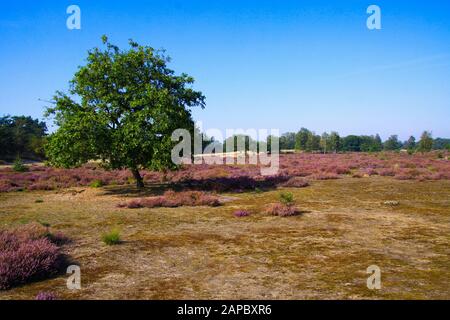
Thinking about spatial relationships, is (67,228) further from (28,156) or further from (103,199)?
(28,156)

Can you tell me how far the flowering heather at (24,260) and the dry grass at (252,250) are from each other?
1.16ft

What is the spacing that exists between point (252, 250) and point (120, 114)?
15631mm

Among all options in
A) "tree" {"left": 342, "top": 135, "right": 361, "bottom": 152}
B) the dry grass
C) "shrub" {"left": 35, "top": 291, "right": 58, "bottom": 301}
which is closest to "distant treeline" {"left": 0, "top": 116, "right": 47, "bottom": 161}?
the dry grass

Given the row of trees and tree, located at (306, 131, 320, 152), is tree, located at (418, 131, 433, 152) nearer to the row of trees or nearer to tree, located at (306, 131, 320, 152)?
the row of trees

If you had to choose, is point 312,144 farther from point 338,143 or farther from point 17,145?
point 17,145

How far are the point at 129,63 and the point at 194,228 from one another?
46.8ft

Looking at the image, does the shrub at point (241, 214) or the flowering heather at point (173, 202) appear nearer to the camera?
the shrub at point (241, 214)

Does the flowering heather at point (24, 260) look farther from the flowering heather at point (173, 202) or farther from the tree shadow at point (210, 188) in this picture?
the tree shadow at point (210, 188)

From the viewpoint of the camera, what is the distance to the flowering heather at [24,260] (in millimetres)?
6809

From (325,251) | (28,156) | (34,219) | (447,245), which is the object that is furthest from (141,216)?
(28,156)

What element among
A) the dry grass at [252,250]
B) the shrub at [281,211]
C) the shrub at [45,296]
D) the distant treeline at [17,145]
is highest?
the distant treeline at [17,145]

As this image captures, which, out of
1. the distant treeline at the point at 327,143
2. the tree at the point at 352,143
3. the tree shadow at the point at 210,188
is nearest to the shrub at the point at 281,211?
the tree shadow at the point at 210,188

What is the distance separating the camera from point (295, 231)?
1140 centimetres

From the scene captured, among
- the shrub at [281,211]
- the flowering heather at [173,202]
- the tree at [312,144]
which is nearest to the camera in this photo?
the shrub at [281,211]
